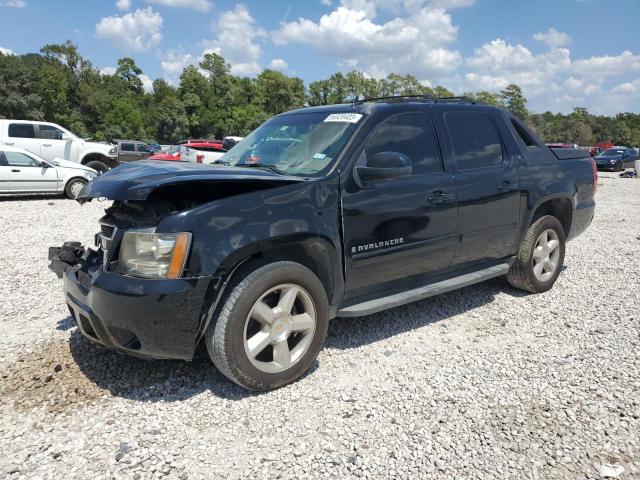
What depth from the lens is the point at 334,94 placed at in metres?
74.2

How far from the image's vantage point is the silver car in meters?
11.5

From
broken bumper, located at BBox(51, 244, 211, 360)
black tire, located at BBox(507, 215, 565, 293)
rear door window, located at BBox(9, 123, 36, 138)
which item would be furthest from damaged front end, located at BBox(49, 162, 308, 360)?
rear door window, located at BBox(9, 123, 36, 138)

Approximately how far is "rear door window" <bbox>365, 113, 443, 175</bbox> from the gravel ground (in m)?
1.43

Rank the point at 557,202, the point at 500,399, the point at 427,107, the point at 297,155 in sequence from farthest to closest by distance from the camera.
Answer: the point at 557,202 → the point at 427,107 → the point at 297,155 → the point at 500,399

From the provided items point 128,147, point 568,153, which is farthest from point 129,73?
point 568,153

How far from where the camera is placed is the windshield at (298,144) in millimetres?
3443

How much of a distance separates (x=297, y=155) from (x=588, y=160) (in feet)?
12.3

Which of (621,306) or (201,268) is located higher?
(201,268)

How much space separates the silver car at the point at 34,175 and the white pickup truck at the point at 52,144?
2695 mm

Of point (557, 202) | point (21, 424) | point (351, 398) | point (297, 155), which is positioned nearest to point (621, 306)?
point (557, 202)

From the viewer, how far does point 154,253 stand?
267 centimetres

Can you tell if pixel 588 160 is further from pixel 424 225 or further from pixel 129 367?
pixel 129 367

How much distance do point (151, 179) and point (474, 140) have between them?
286cm

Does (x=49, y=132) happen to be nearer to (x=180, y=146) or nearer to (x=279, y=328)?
(x=180, y=146)
